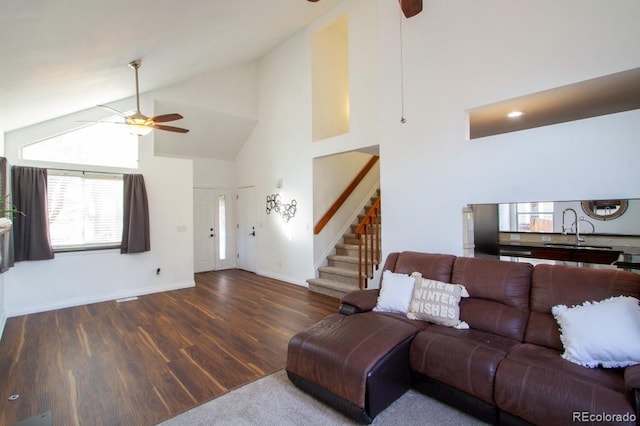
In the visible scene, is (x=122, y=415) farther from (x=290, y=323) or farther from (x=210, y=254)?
(x=210, y=254)

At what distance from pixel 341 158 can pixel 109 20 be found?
4.27 meters

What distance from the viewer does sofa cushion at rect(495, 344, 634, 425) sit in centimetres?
161

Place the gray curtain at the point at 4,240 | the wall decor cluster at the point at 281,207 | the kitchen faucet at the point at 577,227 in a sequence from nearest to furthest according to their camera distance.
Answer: the kitchen faucet at the point at 577,227 < the gray curtain at the point at 4,240 < the wall decor cluster at the point at 281,207

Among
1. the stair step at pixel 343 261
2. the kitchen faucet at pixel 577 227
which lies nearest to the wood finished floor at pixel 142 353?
the stair step at pixel 343 261

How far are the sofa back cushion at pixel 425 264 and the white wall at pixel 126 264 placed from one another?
4315mm

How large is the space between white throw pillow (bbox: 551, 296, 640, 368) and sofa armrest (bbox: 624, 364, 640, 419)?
0.31ft

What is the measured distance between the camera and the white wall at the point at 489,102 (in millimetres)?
2477

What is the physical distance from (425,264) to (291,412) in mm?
1765

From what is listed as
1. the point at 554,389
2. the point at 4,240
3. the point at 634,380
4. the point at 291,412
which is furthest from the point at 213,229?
the point at 634,380

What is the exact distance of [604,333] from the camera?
1898mm

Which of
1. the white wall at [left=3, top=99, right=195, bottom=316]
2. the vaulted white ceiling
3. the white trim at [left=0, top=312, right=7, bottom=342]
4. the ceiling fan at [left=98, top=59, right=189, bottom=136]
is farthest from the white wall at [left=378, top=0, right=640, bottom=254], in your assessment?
the white trim at [left=0, top=312, right=7, bottom=342]

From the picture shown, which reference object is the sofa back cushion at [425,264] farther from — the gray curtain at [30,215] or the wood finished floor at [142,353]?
the gray curtain at [30,215]

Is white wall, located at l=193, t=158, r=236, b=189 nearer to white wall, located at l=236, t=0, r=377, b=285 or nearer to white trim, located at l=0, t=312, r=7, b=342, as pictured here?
white wall, located at l=236, t=0, r=377, b=285

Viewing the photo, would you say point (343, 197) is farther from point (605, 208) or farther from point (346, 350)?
point (346, 350)
